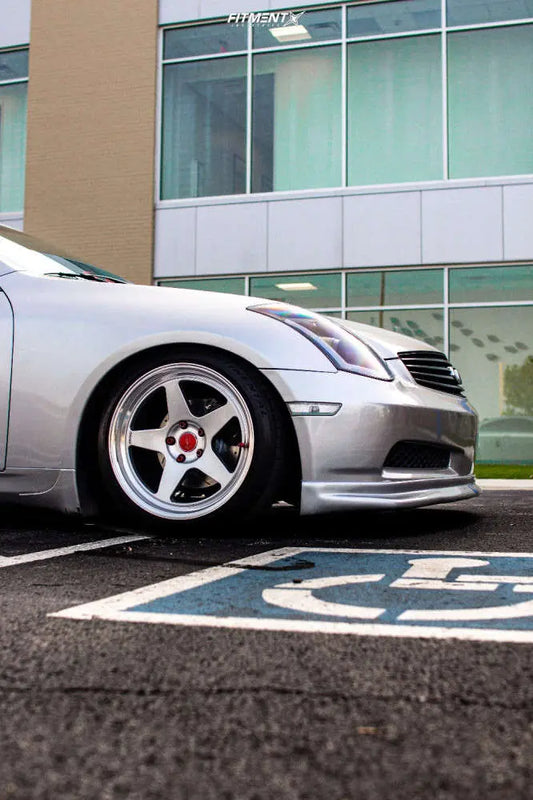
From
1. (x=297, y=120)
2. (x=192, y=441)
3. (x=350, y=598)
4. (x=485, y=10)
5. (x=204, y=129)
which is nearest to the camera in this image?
(x=350, y=598)

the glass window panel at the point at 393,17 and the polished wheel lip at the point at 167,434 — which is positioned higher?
the glass window panel at the point at 393,17

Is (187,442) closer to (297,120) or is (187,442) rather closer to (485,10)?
(297,120)

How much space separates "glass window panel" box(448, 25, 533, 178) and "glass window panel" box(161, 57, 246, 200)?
325 cm

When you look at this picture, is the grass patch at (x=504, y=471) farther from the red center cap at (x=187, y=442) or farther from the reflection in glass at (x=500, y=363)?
the red center cap at (x=187, y=442)

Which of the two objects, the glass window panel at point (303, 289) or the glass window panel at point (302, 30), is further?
the glass window panel at point (302, 30)

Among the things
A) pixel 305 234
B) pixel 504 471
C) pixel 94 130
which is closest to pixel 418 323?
pixel 305 234

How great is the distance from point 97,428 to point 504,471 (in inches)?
321

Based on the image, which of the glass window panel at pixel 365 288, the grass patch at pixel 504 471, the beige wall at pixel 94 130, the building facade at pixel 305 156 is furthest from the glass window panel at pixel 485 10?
the grass patch at pixel 504 471

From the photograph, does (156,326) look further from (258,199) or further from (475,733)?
(258,199)

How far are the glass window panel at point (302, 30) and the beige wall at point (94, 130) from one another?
1.83m

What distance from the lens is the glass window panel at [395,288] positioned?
13.5m

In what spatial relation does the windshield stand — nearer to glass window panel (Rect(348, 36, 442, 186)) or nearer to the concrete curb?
the concrete curb

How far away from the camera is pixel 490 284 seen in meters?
13.3

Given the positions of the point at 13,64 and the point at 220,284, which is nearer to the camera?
the point at 220,284
